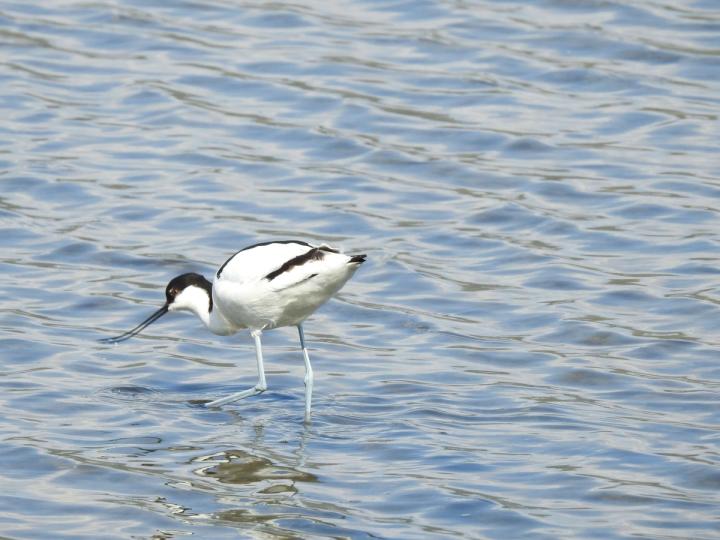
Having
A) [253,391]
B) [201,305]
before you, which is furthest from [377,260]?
[253,391]

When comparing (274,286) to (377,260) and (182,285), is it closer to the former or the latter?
(182,285)

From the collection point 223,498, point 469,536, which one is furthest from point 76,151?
point 469,536

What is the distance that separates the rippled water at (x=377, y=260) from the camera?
803cm

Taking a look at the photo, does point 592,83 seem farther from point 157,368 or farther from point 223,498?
point 223,498

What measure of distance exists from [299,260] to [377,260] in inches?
127

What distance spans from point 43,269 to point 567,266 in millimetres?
4158

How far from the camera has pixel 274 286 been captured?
30.1 ft

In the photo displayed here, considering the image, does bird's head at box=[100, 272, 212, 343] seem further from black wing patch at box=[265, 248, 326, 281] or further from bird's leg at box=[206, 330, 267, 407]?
black wing patch at box=[265, 248, 326, 281]

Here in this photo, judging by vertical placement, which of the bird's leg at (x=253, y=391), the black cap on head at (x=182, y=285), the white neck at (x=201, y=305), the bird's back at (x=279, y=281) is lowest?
the bird's leg at (x=253, y=391)

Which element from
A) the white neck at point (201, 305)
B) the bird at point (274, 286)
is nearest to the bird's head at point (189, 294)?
the white neck at point (201, 305)

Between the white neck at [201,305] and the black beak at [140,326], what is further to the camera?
the black beak at [140,326]

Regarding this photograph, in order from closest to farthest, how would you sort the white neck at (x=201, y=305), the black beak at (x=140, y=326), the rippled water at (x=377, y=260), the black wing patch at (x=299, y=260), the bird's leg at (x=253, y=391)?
the rippled water at (x=377, y=260) → the black wing patch at (x=299, y=260) → the bird's leg at (x=253, y=391) → the white neck at (x=201, y=305) → the black beak at (x=140, y=326)

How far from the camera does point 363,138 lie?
48.9ft

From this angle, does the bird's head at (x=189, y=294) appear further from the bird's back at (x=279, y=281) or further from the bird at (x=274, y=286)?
the bird's back at (x=279, y=281)
